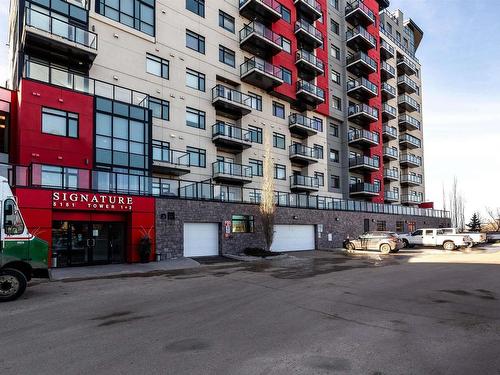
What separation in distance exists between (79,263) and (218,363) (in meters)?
16.5

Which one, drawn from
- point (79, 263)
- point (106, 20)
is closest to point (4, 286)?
point (79, 263)

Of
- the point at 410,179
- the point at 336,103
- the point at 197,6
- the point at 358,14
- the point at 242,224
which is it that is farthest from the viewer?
the point at 410,179

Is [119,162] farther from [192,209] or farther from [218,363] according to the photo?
[218,363]

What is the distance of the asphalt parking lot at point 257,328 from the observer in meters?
5.57

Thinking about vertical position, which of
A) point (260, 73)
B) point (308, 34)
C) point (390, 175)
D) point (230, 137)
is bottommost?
point (390, 175)

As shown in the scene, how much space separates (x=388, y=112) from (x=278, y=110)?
72.5 ft

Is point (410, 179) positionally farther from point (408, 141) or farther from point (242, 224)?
point (242, 224)

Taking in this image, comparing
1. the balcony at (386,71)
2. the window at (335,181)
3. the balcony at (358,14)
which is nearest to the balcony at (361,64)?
the balcony at (386,71)

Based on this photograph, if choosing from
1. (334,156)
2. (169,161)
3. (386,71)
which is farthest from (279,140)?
(386,71)

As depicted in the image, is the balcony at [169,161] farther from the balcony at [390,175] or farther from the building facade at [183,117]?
the balcony at [390,175]

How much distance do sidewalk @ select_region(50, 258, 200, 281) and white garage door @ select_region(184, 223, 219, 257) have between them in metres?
2.53

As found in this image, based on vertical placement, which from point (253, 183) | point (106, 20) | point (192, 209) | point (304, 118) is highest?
point (106, 20)

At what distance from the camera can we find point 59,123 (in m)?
21.2

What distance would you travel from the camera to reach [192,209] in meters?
24.7
